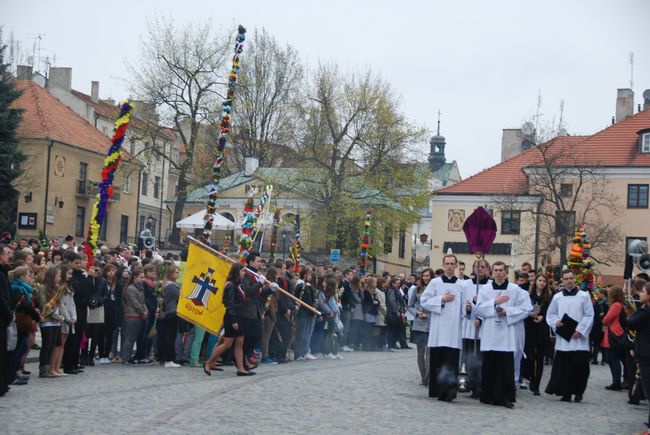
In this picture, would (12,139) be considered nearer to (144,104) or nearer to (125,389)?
(144,104)

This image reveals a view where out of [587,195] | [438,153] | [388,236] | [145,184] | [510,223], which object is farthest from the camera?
[438,153]

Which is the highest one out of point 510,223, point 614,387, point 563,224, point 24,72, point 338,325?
point 24,72

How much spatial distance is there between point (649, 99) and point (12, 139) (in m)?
47.7

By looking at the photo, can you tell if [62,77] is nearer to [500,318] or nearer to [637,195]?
[637,195]

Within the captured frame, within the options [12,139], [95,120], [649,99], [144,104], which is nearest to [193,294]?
[12,139]

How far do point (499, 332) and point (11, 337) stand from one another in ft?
22.8

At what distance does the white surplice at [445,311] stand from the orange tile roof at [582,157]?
4243 cm

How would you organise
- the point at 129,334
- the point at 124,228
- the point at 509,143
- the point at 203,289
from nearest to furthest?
1. the point at 203,289
2. the point at 129,334
3. the point at 124,228
4. the point at 509,143

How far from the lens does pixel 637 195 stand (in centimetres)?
5550

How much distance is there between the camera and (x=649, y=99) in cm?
6869

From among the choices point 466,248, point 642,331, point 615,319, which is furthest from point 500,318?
point 466,248

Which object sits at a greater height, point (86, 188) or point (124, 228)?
point (86, 188)

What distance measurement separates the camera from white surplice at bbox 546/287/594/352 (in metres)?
15.3

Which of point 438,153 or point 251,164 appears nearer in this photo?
Result: point 251,164
